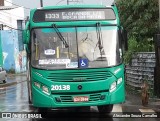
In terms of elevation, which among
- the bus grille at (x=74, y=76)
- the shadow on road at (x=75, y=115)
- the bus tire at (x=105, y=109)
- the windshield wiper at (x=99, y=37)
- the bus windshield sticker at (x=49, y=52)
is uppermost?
the windshield wiper at (x=99, y=37)

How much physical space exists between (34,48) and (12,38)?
37506 mm

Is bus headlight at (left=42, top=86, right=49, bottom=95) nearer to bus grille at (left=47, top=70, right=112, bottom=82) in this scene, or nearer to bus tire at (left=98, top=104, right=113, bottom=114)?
bus grille at (left=47, top=70, right=112, bottom=82)

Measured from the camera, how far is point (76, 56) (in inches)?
398

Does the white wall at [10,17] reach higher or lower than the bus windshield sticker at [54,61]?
higher

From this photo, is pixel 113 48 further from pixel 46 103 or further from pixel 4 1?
pixel 4 1

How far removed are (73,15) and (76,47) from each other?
0.99 metres

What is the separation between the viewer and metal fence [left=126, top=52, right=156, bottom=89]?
1753 centimetres

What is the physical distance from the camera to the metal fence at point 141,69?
17531 mm

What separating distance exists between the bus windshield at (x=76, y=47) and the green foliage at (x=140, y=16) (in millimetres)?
8413

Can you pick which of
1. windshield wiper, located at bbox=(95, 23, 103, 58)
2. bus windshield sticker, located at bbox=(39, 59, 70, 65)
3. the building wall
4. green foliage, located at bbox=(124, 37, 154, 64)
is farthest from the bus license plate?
the building wall

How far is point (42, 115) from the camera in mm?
11625

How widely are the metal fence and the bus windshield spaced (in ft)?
23.5

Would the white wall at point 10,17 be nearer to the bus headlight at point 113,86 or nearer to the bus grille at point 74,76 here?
the bus grille at point 74,76

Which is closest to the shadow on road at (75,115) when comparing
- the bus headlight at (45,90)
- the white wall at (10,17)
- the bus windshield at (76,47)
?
the bus headlight at (45,90)
